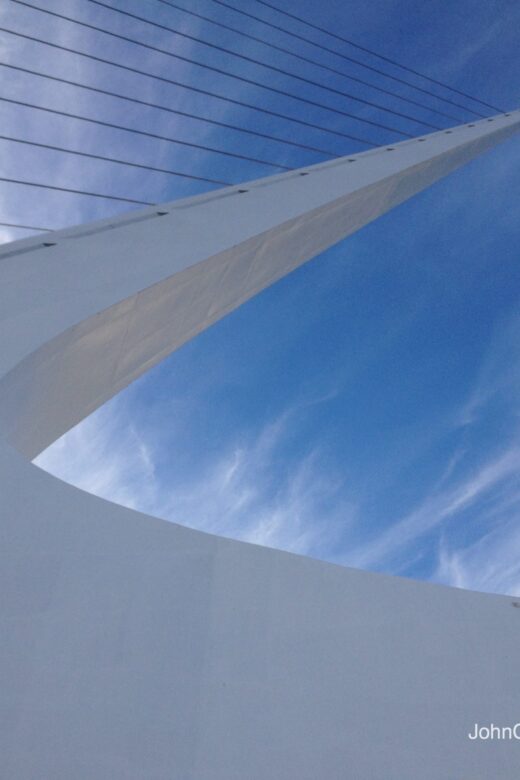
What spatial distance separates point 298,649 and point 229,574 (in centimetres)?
37

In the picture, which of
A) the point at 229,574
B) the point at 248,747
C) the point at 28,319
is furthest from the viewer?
the point at 28,319

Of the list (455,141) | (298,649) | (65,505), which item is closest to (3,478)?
(65,505)

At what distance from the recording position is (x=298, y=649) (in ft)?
6.85

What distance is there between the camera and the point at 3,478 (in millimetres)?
2588

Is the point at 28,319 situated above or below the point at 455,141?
below

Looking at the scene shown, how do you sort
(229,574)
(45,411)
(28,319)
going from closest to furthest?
(229,574) < (28,319) < (45,411)

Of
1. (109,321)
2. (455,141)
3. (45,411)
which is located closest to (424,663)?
(109,321)

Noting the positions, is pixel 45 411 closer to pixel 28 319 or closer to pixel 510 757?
pixel 28 319

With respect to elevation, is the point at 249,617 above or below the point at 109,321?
below

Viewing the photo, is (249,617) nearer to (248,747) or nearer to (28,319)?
(248,747)

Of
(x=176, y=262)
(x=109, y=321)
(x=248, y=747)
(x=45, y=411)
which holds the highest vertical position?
(x=176, y=262)

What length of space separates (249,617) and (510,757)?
0.89 meters

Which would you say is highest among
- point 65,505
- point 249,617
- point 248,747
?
point 65,505

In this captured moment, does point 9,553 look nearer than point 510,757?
No
